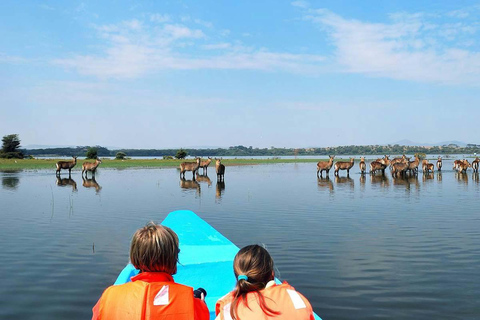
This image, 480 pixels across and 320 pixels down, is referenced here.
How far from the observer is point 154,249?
3.22 m

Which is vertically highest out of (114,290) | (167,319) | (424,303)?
(114,290)

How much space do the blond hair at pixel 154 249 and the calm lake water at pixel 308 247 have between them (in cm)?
381

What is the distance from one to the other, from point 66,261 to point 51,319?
3345 millimetres

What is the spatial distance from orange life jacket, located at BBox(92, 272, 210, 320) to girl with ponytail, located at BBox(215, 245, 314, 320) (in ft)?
1.18

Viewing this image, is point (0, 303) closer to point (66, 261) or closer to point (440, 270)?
point (66, 261)

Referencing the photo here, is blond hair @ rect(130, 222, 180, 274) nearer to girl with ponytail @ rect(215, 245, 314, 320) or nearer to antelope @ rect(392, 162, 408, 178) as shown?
girl with ponytail @ rect(215, 245, 314, 320)

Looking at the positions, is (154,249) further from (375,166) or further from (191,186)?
(375,166)

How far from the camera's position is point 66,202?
2002 cm

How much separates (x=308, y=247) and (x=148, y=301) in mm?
7578

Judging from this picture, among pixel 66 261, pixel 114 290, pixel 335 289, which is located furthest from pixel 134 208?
pixel 114 290

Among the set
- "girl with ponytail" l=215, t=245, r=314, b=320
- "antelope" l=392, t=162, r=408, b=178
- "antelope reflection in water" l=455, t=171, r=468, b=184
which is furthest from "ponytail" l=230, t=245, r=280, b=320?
"antelope" l=392, t=162, r=408, b=178

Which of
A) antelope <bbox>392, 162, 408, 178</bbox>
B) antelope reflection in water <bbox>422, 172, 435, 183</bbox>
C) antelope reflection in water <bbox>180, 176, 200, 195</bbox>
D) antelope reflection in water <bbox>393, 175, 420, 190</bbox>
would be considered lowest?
antelope reflection in water <bbox>422, 172, 435, 183</bbox>

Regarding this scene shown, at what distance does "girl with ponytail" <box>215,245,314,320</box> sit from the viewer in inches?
126

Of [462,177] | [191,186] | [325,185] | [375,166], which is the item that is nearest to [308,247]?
[325,185]
